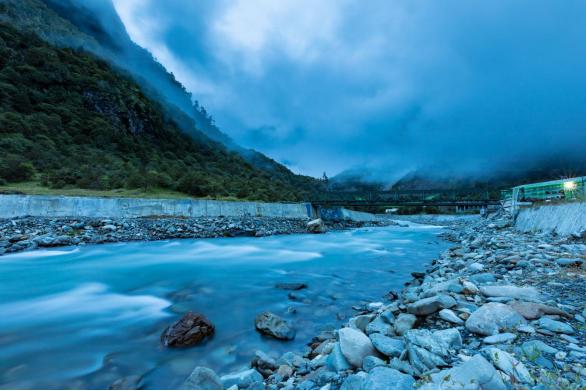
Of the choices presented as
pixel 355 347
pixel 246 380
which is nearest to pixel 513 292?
pixel 355 347

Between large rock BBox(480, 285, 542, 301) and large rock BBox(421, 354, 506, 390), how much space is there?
2.70 meters

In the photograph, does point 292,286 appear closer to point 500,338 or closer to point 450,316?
point 450,316

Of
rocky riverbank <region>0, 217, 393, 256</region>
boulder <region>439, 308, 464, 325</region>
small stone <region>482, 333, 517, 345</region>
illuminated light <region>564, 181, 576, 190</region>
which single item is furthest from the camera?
illuminated light <region>564, 181, 576, 190</region>

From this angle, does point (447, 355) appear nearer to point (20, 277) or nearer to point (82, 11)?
point (20, 277)

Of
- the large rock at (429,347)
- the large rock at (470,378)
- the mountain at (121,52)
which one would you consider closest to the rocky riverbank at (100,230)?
the large rock at (429,347)

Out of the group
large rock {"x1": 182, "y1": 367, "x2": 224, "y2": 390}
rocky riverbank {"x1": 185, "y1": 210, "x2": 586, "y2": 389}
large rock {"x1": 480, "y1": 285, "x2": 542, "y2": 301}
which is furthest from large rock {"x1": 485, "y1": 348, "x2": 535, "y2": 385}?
large rock {"x1": 182, "y1": 367, "x2": 224, "y2": 390}

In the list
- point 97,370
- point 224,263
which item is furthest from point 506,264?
point 224,263

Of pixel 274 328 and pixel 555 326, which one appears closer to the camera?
pixel 555 326

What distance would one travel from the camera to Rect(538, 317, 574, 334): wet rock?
2928mm

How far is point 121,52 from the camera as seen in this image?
364ft

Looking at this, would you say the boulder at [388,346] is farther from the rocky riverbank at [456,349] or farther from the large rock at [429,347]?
the large rock at [429,347]

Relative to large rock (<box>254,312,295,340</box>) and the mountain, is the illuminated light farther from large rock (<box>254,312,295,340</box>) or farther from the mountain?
the mountain

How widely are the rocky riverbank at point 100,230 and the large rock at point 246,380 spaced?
14.7 m

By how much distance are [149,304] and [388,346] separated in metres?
6.09
